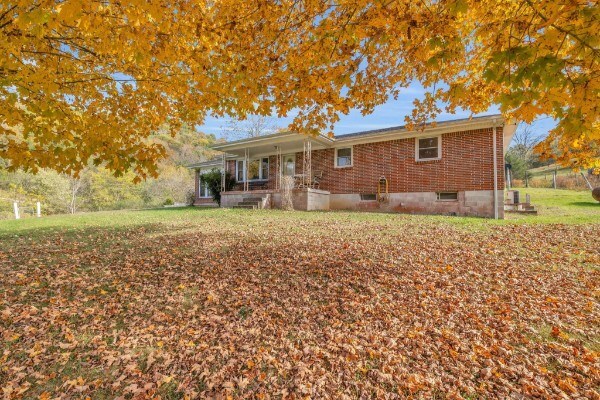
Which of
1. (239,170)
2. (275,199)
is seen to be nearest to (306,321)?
(275,199)

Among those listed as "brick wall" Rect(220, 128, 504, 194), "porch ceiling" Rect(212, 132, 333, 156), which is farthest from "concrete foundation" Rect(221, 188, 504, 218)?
"porch ceiling" Rect(212, 132, 333, 156)

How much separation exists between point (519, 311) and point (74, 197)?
34.9 metres

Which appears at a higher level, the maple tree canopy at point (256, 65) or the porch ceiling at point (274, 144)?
the porch ceiling at point (274, 144)

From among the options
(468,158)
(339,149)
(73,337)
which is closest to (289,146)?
(339,149)

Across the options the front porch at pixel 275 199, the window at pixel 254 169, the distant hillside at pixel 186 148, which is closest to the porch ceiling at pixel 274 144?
the window at pixel 254 169

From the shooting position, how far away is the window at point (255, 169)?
750 inches

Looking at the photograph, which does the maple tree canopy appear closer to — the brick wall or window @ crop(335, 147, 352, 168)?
the brick wall

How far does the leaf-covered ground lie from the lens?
251 centimetres

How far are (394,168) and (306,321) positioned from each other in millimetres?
12084

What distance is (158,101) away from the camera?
18.3 ft

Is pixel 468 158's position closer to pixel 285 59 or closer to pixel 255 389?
pixel 285 59

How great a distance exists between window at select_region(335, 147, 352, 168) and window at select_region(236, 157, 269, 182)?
5.06m

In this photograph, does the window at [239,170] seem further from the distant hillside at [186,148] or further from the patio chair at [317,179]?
the distant hillside at [186,148]

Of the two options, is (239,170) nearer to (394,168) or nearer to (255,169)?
(255,169)
